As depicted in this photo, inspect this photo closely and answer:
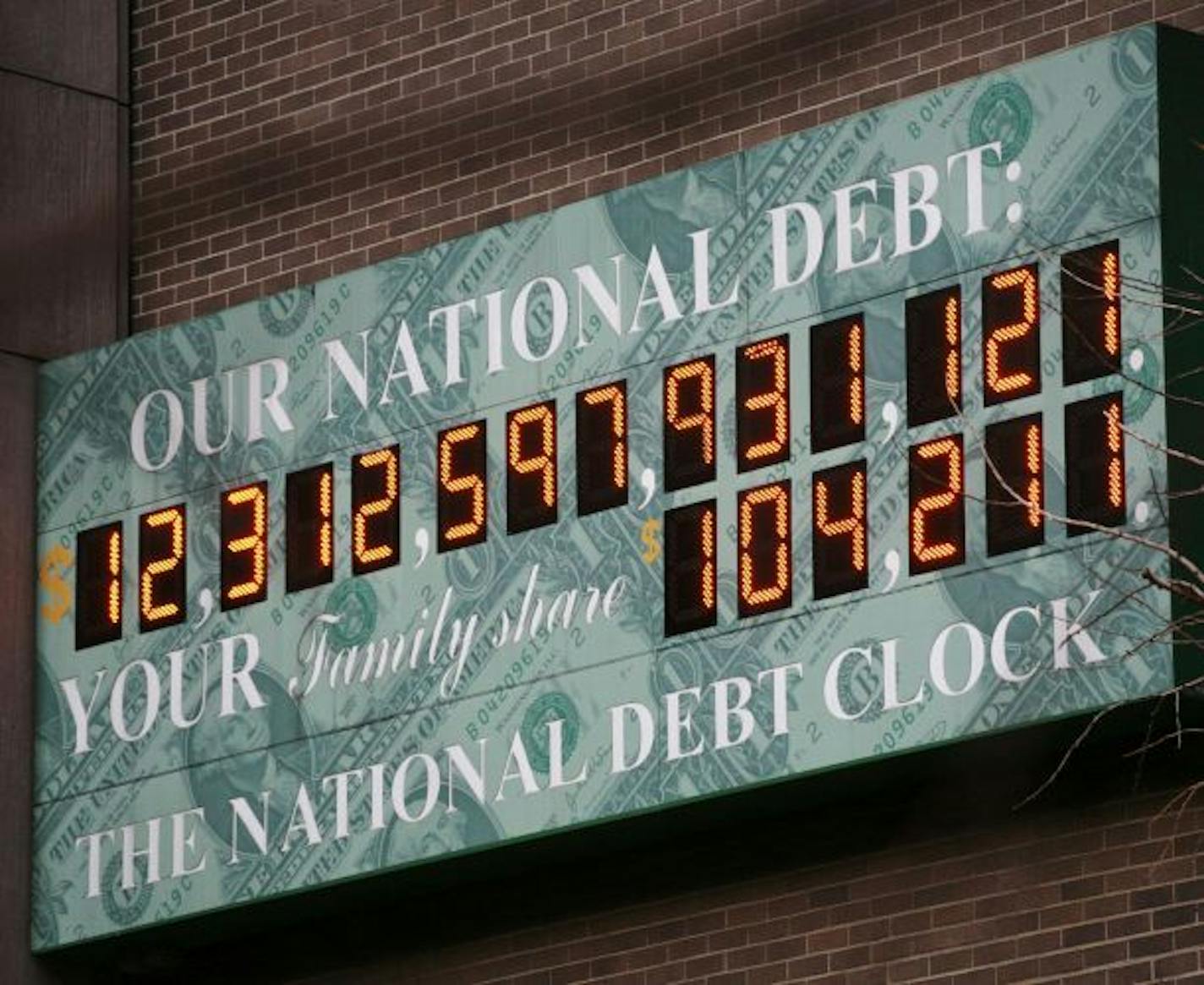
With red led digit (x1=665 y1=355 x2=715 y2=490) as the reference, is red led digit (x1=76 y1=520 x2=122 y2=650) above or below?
above

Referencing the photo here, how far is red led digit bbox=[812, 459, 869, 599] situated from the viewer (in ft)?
55.2

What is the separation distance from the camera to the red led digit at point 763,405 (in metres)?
17.1

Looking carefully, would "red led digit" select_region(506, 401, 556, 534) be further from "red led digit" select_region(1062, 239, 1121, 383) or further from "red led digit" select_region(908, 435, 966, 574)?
"red led digit" select_region(1062, 239, 1121, 383)

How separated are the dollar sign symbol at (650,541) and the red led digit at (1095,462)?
77.5 inches

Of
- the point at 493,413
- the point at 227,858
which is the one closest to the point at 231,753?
the point at 227,858

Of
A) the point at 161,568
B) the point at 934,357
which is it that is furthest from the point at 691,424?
the point at 161,568

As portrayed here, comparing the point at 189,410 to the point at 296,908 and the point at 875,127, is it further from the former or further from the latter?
the point at 875,127

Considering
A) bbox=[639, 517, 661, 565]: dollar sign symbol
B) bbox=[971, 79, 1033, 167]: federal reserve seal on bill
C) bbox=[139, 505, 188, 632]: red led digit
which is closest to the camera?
bbox=[971, 79, 1033, 167]: federal reserve seal on bill

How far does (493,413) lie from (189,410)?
177cm

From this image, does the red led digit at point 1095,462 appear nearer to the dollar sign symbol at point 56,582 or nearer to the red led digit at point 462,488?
the red led digit at point 462,488

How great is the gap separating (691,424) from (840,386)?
0.70 m

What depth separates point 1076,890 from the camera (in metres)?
16.6

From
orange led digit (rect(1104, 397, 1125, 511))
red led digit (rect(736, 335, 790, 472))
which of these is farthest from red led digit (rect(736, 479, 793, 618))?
orange led digit (rect(1104, 397, 1125, 511))

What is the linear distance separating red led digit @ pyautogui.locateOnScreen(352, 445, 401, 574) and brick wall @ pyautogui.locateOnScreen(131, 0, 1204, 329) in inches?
50.5
